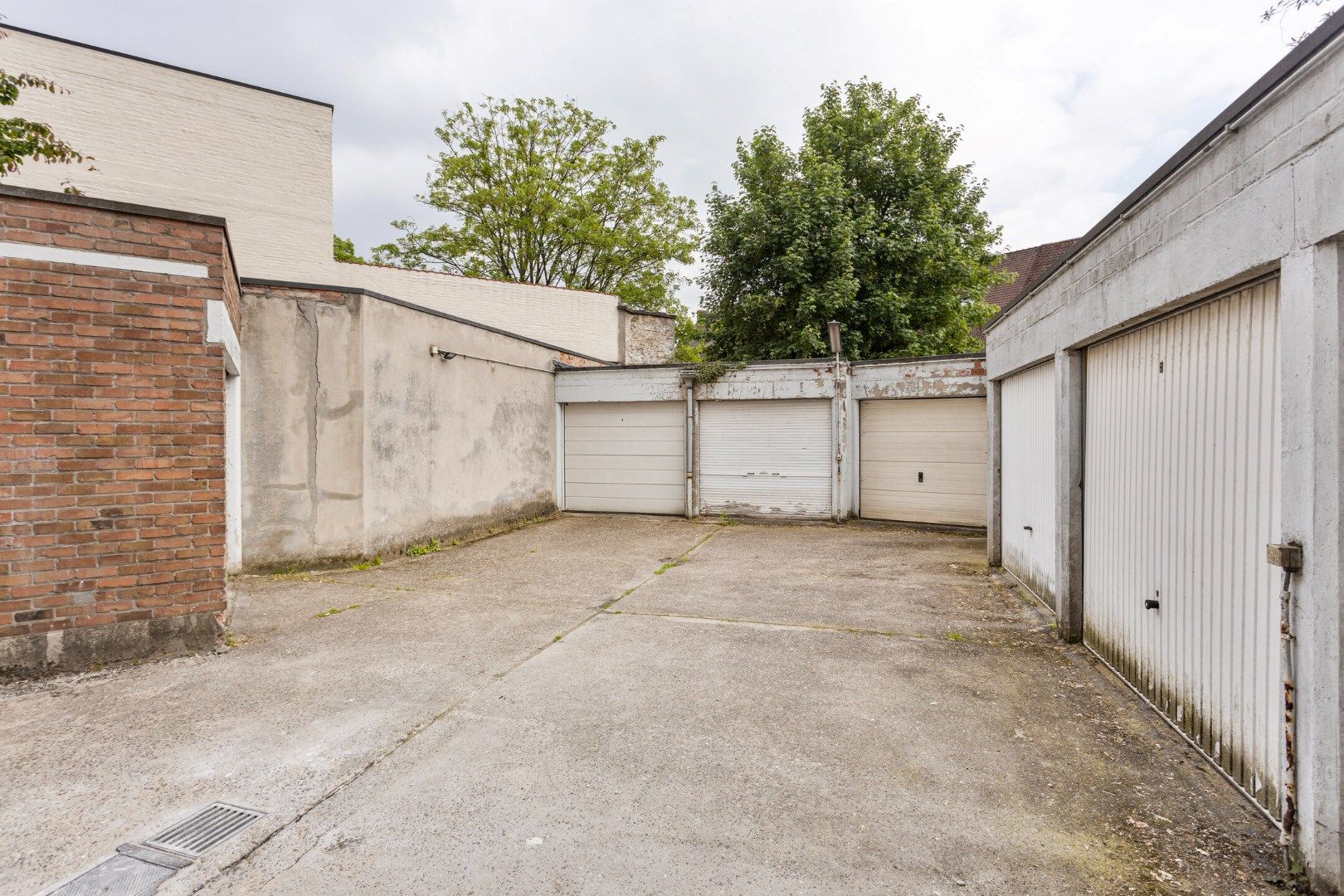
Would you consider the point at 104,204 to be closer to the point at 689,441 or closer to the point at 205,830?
the point at 205,830

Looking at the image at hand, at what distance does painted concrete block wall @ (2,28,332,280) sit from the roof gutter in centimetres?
1280

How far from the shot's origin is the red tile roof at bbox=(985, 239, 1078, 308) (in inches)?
901

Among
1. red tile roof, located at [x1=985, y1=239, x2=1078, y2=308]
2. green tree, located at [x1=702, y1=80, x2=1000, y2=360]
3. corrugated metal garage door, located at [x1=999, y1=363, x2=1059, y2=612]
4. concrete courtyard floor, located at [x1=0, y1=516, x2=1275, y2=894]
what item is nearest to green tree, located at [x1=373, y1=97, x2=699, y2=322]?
green tree, located at [x1=702, y1=80, x2=1000, y2=360]

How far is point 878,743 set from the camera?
3096mm

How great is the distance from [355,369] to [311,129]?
789 centimetres

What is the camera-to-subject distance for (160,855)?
7.37 feet

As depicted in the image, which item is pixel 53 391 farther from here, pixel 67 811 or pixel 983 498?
pixel 983 498

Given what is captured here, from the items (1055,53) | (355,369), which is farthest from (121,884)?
(1055,53)

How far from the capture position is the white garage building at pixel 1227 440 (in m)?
2.04

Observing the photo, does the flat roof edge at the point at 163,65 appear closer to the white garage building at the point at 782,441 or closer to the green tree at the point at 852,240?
the white garage building at the point at 782,441

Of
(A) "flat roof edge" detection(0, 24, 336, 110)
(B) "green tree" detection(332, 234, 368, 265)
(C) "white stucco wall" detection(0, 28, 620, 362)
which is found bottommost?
(C) "white stucco wall" detection(0, 28, 620, 362)

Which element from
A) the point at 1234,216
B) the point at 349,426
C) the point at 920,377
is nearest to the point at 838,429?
the point at 920,377

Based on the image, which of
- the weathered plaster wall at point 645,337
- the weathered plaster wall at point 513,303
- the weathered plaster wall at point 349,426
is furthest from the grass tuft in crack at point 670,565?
the weathered plaster wall at point 645,337

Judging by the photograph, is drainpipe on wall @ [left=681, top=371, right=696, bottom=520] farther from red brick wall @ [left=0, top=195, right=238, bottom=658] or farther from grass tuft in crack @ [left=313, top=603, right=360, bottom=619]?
red brick wall @ [left=0, top=195, right=238, bottom=658]
